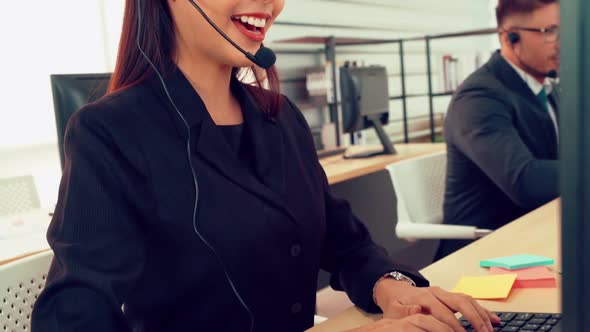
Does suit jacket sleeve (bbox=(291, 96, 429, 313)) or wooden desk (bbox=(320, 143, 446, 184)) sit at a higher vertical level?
suit jacket sleeve (bbox=(291, 96, 429, 313))

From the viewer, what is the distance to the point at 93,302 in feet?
2.65

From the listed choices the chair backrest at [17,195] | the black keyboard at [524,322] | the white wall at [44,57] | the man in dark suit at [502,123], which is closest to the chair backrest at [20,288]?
the black keyboard at [524,322]

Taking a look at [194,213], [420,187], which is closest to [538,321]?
[194,213]

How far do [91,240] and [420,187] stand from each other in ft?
4.36

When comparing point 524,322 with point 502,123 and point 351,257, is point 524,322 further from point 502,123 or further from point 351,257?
point 502,123

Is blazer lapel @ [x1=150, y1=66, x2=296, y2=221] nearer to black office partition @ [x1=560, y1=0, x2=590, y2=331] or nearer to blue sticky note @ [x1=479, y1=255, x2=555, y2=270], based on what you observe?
blue sticky note @ [x1=479, y1=255, x2=555, y2=270]

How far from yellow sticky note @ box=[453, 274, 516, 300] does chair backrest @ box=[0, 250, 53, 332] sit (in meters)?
0.67

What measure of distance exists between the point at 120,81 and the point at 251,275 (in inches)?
14.8

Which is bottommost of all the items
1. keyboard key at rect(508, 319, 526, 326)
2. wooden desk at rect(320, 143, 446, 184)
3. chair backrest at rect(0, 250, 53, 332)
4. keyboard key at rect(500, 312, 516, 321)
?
wooden desk at rect(320, 143, 446, 184)

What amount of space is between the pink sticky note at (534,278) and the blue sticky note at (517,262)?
11 millimetres

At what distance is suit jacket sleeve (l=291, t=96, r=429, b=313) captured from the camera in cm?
106

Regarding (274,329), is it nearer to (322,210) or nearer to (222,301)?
(222,301)

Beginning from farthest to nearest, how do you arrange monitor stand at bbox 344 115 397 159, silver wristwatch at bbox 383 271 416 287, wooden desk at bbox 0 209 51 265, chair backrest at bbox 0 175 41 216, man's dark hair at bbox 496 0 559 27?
1. monitor stand at bbox 344 115 397 159
2. chair backrest at bbox 0 175 41 216
3. man's dark hair at bbox 496 0 559 27
4. wooden desk at bbox 0 209 51 265
5. silver wristwatch at bbox 383 271 416 287

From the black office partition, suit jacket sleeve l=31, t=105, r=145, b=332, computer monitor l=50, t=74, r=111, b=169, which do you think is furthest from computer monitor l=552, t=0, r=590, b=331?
computer monitor l=50, t=74, r=111, b=169
